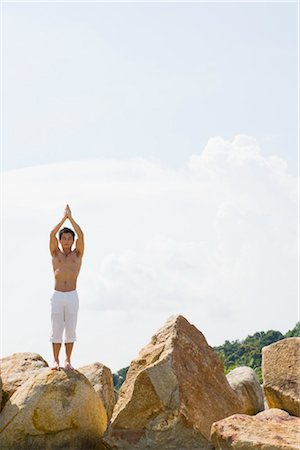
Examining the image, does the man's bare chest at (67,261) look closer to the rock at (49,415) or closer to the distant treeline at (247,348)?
the rock at (49,415)

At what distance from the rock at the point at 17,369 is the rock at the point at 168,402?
1.66m

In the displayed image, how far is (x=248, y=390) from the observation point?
17406 millimetres

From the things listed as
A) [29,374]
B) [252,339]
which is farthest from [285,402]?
[252,339]

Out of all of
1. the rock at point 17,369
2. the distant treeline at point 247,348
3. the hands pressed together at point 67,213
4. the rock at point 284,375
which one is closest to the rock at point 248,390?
the rock at point 284,375

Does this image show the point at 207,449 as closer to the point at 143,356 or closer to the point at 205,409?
the point at 205,409

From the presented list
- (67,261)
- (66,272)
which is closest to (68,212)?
(67,261)

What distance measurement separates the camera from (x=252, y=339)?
148 feet

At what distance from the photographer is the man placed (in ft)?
38.1

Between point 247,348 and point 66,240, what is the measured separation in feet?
107

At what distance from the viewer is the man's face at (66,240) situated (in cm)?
1189

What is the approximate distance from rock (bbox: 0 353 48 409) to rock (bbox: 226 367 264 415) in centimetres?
558

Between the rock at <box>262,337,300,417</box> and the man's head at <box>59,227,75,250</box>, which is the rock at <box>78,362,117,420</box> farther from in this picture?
the rock at <box>262,337,300,417</box>

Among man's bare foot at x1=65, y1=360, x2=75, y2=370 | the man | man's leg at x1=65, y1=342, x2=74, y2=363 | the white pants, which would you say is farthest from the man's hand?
man's bare foot at x1=65, y1=360, x2=75, y2=370

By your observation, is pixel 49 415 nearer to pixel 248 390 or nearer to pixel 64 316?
pixel 64 316
